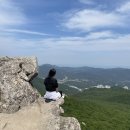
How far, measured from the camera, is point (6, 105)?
90.3 ft

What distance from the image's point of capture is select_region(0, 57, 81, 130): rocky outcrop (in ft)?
82.9

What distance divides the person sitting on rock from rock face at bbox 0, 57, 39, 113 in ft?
4.10

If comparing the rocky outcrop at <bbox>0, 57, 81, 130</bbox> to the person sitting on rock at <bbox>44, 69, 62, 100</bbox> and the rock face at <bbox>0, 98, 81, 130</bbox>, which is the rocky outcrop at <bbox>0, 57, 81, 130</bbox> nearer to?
the rock face at <bbox>0, 98, 81, 130</bbox>

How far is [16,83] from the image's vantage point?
28641 mm

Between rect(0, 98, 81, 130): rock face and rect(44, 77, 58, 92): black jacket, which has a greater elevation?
rect(44, 77, 58, 92): black jacket

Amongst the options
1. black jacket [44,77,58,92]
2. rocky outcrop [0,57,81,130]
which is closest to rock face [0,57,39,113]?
rocky outcrop [0,57,81,130]

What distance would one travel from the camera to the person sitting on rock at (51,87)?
28703 mm

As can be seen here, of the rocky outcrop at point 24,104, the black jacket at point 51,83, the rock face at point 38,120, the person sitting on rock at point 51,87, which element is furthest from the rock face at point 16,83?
the black jacket at point 51,83

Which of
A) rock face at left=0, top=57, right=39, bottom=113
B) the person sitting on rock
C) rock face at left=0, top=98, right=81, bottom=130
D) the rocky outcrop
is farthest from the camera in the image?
the person sitting on rock

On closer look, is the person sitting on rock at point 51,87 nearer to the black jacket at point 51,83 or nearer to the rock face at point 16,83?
the black jacket at point 51,83

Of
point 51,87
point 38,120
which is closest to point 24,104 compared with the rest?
point 51,87

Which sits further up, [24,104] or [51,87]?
[51,87]

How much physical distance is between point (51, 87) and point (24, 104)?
288 centimetres

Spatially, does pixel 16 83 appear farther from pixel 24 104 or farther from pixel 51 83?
pixel 51 83
